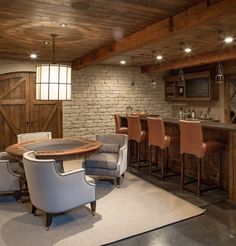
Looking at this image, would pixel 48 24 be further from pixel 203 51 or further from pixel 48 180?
pixel 203 51

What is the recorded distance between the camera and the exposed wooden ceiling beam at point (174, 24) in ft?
8.55

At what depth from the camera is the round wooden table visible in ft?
10.8

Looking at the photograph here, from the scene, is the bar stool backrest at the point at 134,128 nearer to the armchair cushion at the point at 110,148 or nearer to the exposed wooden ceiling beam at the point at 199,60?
the armchair cushion at the point at 110,148

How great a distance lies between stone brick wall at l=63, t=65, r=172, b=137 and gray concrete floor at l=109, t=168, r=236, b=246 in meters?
4.15

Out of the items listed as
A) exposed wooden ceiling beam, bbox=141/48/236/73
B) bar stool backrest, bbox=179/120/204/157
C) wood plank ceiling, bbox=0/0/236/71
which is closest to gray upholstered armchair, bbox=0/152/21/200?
wood plank ceiling, bbox=0/0/236/71

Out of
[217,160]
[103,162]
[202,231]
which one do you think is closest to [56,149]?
[103,162]

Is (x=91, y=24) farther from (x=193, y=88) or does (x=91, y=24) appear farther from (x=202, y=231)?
(x=193, y=88)

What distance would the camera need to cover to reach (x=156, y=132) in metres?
4.53

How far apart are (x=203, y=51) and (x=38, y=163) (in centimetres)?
422

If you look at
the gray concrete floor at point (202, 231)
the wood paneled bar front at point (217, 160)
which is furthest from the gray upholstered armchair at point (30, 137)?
the gray concrete floor at point (202, 231)

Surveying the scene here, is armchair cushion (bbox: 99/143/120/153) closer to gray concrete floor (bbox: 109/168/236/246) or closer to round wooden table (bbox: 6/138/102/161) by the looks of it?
round wooden table (bbox: 6/138/102/161)

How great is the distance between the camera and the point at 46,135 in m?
4.95

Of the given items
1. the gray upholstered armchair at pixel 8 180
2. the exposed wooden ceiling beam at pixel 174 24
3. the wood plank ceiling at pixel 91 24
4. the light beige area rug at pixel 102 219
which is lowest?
the light beige area rug at pixel 102 219

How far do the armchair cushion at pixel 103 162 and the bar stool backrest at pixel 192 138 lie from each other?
108cm
